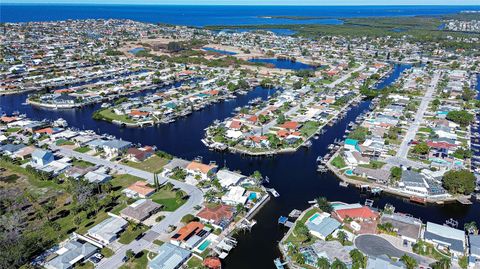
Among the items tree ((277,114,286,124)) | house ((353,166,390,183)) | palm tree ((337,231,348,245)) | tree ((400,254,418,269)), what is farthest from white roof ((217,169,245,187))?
tree ((277,114,286,124))

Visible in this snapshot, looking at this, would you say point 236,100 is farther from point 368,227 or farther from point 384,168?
point 368,227

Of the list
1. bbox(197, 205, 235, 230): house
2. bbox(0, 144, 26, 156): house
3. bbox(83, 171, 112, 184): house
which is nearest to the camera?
bbox(197, 205, 235, 230): house

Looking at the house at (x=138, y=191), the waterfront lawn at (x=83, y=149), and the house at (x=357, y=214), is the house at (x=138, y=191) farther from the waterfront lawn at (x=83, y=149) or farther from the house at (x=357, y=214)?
the house at (x=357, y=214)

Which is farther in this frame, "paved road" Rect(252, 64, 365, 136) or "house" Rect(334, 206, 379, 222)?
"paved road" Rect(252, 64, 365, 136)

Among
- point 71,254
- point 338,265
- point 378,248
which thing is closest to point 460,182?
point 378,248

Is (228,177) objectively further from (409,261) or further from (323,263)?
(409,261)

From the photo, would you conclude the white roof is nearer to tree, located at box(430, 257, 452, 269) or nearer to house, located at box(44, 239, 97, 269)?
house, located at box(44, 239, 97, 269)

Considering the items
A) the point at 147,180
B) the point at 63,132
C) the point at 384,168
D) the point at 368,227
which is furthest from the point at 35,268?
the point at 384,168
